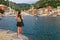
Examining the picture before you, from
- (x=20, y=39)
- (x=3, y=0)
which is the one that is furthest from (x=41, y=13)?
(x=20, y=39)

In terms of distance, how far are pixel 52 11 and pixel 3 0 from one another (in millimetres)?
29362

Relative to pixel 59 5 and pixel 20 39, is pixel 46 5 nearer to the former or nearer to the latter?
pixel 59 5

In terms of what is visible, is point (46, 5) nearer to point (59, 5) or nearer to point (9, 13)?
point (59, 5)

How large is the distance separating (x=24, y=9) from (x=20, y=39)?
140 m

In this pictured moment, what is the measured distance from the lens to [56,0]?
508 feet

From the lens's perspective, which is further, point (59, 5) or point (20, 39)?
point (59, 5)

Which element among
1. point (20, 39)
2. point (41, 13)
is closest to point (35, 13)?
point (41, 13)

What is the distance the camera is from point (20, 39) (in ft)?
70.6

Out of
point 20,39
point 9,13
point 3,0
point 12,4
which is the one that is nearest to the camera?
point 20,39

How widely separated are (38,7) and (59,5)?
52.2 feet

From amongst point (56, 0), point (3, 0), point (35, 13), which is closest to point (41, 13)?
point (35, 13)

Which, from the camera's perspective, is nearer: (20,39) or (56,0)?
(20,39)

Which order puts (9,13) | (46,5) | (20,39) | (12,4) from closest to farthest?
(20,39)
(9,13)
(46,5)
(12,4)

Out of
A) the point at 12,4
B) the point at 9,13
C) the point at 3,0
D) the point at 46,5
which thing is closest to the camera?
the point at 9,13
